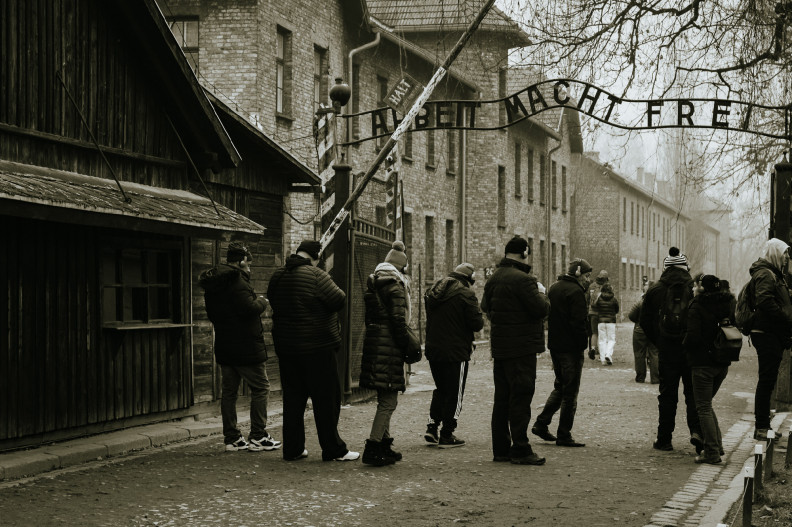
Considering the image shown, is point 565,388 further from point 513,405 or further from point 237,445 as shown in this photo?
point 237,445

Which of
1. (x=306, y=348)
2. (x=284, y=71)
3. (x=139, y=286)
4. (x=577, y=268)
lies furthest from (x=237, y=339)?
(x=284, y=71)

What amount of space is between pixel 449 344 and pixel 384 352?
1.49m

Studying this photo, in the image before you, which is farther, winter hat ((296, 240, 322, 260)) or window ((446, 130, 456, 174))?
window ((446, 130, 456, 174))

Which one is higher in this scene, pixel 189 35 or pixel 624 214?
pixel 189 35

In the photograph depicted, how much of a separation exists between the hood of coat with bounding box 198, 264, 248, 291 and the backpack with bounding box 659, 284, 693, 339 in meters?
4.31

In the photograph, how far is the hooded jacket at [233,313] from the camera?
11.1 meters

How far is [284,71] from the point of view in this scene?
78.3ft

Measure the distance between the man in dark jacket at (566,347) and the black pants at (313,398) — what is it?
2509mm

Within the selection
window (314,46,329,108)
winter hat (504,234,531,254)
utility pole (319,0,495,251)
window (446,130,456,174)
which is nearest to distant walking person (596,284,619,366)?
window (314,46,329,108)

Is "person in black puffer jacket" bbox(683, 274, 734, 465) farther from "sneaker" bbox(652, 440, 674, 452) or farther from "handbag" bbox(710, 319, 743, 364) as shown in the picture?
"sneaker" bbox(652, 440, 674, 452)

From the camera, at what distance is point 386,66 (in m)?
29.8

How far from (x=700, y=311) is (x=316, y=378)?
12.2 ft

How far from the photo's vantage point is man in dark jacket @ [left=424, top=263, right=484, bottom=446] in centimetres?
1157

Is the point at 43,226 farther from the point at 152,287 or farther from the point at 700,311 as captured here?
the point at 700,311
